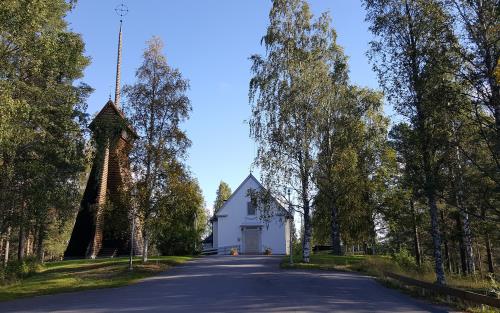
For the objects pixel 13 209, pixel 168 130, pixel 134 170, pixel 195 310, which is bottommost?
pixel 195 310

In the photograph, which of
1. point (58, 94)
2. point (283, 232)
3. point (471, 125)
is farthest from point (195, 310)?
point (283, 232)

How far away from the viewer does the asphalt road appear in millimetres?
Answer: 13328

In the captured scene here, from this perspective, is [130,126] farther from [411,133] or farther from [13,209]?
[411,133]

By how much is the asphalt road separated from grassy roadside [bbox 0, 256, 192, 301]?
1.24 m

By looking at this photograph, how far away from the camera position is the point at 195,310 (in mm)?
12820

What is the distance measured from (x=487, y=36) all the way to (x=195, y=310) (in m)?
15.0

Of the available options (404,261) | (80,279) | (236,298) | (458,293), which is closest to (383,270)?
(404,261)

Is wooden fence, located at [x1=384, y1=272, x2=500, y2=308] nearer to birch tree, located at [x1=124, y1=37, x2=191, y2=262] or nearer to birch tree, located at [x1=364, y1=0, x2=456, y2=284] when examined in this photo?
birch tree, located at [x1=364, y1=0, x2=456, y2=284]

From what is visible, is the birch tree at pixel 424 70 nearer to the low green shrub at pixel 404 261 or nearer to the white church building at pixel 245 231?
the low green shrub at pixel 404 261

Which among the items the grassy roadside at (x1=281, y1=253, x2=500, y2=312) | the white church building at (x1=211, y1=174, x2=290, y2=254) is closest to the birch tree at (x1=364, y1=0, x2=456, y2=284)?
the grassy roadside at (x1=281, y1=253, x2=500, y2=312)

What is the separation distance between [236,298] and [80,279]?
1022 cm

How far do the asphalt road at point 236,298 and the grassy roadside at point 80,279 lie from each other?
4.07 ft

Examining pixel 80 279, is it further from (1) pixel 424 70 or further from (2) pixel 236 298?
(1) pixel 424 70

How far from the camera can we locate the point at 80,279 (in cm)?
2195
